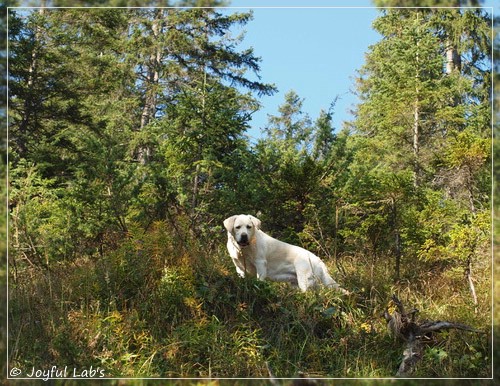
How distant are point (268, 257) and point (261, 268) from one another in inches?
5.8

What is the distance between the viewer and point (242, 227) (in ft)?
19.6

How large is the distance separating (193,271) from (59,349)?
4.43ft

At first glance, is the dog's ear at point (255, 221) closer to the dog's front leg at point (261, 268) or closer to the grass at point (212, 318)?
the dog's front leg at point (261, 268)

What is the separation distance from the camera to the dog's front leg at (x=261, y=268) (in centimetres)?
608

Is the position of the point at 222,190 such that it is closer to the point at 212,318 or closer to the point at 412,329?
the point at 212,318

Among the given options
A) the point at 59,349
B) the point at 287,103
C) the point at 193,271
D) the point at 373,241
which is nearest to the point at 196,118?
the point at 287,103

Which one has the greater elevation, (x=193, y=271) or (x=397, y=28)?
(x=397, y=28)

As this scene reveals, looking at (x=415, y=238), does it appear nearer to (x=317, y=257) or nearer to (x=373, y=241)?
(x=373, y=241)

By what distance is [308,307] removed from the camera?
539cm

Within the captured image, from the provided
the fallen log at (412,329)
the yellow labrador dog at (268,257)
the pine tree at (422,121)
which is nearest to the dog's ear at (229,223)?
the yellow labrador dog at (268,257)

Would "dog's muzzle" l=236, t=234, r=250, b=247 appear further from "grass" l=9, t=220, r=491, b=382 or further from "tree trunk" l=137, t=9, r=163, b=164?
"tree trunk" l=137, t=9, r=163, b=164

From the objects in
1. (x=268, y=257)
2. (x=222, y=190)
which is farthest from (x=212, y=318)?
(x=222, y=190)

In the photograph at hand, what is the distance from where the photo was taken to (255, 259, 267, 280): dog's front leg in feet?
20.0

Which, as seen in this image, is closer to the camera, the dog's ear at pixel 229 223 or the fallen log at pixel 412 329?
the fallen log at pixel 412 329
